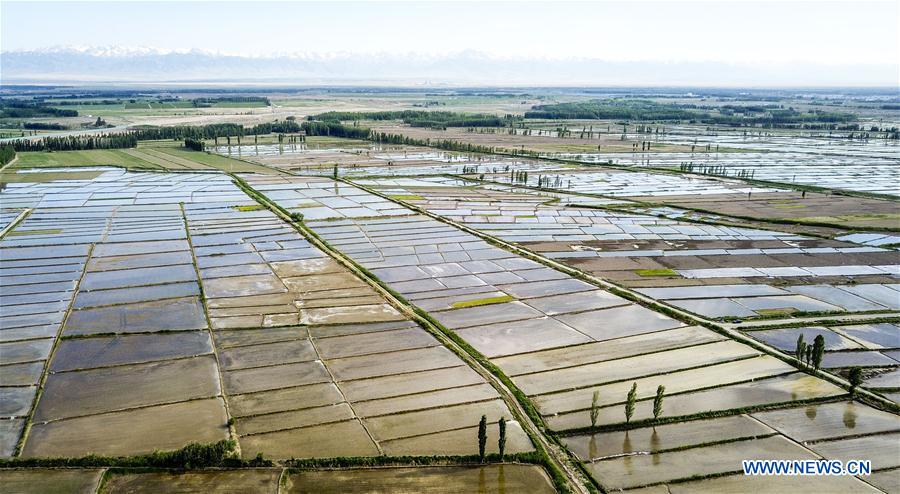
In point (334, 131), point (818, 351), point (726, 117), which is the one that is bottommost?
point (818, 351)

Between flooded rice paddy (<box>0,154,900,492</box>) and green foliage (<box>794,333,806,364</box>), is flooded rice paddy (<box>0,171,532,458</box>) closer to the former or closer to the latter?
flooded rice paddy (<box>0,154,900,492</box>)

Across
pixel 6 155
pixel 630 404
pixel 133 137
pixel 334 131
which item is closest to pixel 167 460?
pixel 630 404

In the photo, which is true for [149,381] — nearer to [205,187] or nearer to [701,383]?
[701,383]

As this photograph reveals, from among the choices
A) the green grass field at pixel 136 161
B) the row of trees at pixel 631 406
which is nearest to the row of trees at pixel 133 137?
the green grass field at pixel 136 161

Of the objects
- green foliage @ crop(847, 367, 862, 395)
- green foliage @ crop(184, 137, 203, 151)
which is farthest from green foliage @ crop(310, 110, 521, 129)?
green foliage @ crop(847, 367, 862, 395)

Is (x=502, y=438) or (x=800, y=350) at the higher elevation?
(x=800, y=350)

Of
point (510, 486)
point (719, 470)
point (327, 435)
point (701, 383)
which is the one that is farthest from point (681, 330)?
point (327, 435)

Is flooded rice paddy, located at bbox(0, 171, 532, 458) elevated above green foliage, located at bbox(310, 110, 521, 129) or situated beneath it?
situated beneath

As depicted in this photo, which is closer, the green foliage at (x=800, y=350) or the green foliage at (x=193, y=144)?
the green foliage at (x=800, y=350)

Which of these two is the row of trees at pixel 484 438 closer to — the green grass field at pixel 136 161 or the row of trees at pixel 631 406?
the row of trees at pixel 631 406

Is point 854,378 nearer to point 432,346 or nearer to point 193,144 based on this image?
point 432,346

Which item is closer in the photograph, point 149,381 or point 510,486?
point 510,486
